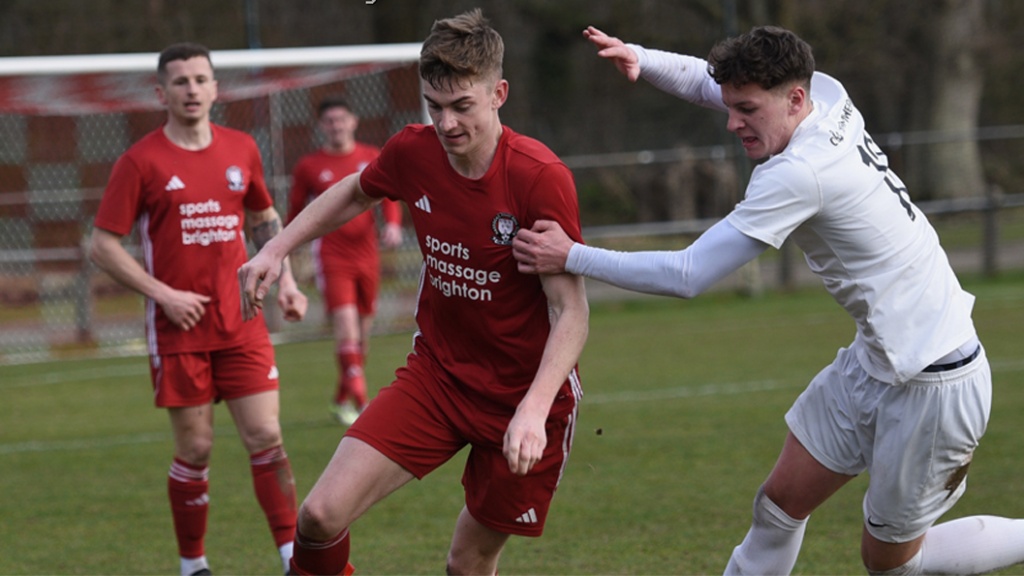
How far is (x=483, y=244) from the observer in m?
4.08

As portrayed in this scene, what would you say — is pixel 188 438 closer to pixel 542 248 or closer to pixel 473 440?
pixel 473 440

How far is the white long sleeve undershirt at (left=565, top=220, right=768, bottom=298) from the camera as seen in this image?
152 inches

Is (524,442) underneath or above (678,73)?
underneath

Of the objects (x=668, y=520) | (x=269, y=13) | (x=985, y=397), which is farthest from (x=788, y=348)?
(x=269, y=13)

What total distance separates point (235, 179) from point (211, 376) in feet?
2.93

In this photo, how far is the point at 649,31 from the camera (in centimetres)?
2180

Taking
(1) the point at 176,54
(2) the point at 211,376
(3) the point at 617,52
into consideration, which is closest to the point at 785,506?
(3) the point at 617,52

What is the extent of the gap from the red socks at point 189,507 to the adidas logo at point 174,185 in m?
1.20

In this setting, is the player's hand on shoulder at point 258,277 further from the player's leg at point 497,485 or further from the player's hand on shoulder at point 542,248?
the player's hand on shoulder at point 542,248

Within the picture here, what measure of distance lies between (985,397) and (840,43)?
66.3 ft

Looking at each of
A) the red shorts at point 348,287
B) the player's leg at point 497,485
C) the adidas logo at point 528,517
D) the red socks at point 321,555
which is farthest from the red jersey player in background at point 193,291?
the red shorts at point 348,287

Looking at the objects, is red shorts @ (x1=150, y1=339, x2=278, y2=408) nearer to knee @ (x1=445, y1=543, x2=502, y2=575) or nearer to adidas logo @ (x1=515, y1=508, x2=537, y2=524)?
knee @ (x1=445, y1=543, x2=502, y2=575)

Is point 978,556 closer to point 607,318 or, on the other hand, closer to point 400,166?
point 400,166

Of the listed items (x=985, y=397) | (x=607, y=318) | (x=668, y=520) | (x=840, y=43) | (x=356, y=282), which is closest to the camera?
(x=985, y=397)
